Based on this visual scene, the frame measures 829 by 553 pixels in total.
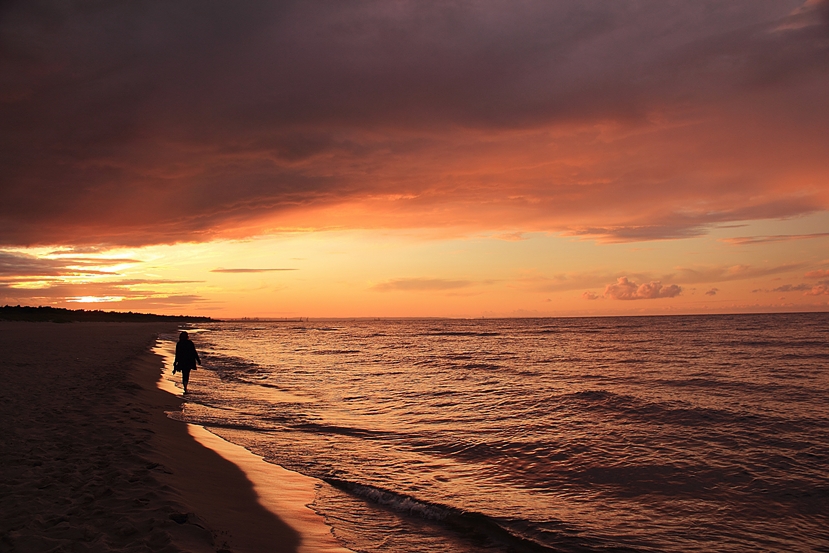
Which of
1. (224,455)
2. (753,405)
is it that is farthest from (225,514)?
(753,405)

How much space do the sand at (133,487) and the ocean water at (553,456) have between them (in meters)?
0.77

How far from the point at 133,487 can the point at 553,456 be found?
829cm

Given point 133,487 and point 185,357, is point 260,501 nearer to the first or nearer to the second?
point 133,487

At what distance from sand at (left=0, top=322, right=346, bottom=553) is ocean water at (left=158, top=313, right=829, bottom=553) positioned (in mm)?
772

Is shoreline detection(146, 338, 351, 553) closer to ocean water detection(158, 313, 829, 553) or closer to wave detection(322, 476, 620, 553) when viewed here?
ocean water detection(158, 313, 829, 553)

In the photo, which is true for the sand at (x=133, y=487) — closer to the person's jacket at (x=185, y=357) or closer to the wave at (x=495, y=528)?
the wave at (x=495, y=528)

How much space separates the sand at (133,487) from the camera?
5559 millimetres

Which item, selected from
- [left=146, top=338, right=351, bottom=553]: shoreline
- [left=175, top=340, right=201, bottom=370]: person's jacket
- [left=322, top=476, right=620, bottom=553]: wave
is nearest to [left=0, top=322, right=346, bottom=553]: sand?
[left=146, top=338, right=351, bottom=553]: shoreline

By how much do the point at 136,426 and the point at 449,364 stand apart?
22966mm

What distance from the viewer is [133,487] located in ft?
23.2

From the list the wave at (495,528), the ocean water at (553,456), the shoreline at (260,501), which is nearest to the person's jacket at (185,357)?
the ocean water at (553,456)

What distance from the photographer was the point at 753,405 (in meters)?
15.9

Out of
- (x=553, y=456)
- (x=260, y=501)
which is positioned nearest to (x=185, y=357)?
(x=260, y=501)

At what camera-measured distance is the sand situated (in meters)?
5.56
